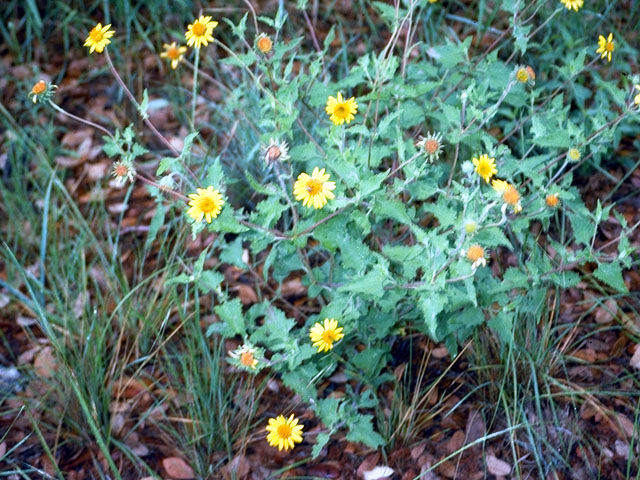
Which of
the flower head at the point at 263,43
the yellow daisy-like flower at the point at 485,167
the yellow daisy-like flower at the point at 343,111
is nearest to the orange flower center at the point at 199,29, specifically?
the flower head at the point at 263,43

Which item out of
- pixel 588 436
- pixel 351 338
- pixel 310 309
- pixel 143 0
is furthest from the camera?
pixel 143 0

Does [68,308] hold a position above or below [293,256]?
below

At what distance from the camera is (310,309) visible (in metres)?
2.54

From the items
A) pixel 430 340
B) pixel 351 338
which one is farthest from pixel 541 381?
pixel 351 338

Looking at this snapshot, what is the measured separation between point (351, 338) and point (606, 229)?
108cm

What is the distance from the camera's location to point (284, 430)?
1.93m

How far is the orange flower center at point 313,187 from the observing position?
1.73 m

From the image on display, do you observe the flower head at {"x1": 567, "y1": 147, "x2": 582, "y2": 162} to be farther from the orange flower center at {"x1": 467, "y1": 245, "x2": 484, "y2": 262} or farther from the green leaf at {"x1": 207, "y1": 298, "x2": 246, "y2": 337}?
the green leaf at {"x1": 207, "y1": 298, "x2": 246, "y2": 337}

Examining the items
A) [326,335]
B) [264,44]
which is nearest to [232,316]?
[326,335]

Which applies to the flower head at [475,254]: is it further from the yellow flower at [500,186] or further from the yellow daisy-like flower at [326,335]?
the yellow daisy-like flower at [326,335]

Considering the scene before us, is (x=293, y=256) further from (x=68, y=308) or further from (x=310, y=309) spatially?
(x=68, y=308)

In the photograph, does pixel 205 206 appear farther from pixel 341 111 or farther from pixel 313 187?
pixel 341 111

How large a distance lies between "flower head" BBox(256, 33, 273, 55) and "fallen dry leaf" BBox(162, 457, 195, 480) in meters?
1.22

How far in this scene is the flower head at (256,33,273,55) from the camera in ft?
6.38
